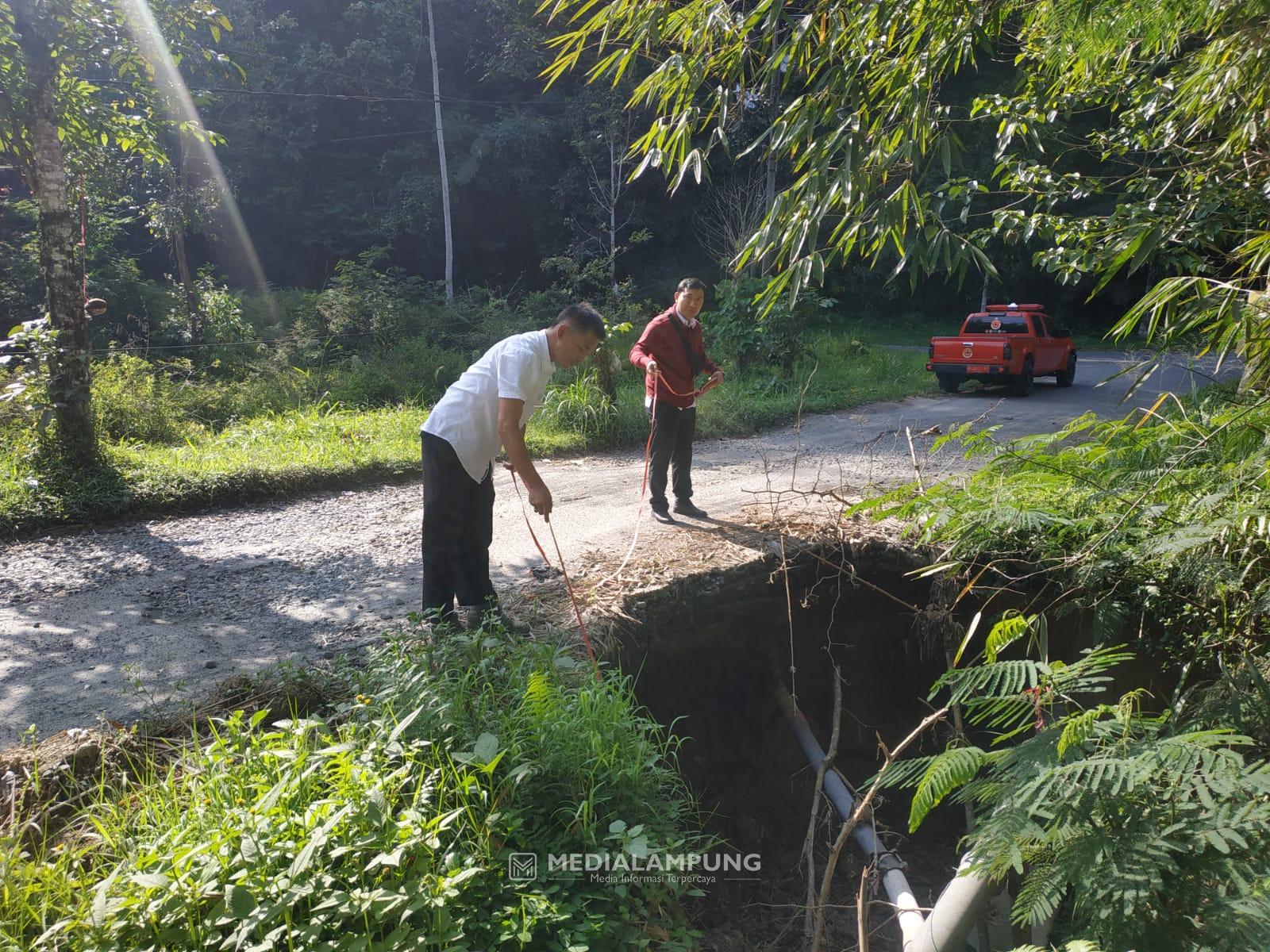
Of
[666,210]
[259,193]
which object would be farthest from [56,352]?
[666,210]

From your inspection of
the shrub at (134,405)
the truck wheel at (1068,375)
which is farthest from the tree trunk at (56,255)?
the truck wheel at (1068,375)

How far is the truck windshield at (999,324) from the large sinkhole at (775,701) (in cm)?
1148

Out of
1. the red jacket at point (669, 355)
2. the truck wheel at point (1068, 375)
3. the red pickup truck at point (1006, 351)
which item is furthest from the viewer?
the truck wheel at point (1068, 375)

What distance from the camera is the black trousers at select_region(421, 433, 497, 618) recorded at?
4148 millimetres

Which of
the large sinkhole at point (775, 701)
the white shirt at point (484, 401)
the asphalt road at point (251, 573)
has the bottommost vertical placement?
the large sinkhole at point (775, 701)

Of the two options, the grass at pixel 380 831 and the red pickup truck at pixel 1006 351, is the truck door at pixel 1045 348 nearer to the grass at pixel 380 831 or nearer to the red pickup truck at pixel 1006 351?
the red pickup truck at pixel 1006 351

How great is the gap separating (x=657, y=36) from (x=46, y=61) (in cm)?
635

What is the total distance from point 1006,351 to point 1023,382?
3.17 feet

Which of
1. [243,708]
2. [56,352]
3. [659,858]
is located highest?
[56,352]

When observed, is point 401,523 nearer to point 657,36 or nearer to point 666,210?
point 657,36

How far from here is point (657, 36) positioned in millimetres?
3795

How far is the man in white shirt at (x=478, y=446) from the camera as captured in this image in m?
3.99

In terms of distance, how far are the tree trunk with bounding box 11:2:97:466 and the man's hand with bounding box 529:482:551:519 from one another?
5.53m

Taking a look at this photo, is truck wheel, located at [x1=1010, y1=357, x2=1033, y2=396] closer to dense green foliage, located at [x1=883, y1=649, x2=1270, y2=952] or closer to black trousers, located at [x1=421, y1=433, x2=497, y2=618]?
black trousers, located at [x1=421, y1=433, x2=497, y2=618]
